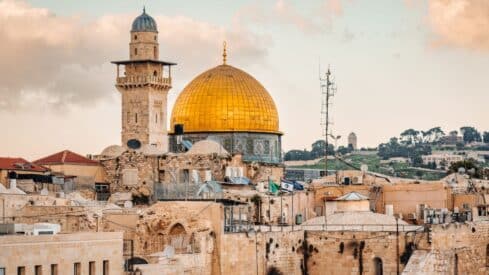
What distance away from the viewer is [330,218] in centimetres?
6700

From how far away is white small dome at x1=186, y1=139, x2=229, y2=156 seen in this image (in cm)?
7450

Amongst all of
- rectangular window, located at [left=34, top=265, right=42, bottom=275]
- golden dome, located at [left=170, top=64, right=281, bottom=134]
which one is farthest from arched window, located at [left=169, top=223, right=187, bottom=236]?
golden dome, located at [left=170, top=64, right=281, bottom=134]

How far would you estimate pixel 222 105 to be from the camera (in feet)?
260

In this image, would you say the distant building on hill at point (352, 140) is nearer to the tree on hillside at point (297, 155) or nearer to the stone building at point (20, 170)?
the tree on hillside at point (297, 155)

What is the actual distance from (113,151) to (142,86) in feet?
12.7

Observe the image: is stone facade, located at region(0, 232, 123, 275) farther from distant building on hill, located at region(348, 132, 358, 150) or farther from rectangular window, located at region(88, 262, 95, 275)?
distant building on hill, located at region(348, 132, 358, 150)

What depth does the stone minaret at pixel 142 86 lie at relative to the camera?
78.8 m

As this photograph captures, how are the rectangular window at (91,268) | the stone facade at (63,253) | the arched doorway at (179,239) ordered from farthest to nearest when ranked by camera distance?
the arched doorway at (179,239) → the rectangular window at (91,268) → the stone facade at (63,253)

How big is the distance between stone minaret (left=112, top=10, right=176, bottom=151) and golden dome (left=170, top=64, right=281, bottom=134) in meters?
1.26

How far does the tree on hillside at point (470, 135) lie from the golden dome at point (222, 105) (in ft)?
269

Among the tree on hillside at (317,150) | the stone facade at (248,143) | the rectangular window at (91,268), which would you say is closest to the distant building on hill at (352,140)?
the tree on hillside at (317,150)

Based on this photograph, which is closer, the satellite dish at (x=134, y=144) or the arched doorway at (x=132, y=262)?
the arched doorway at (x=132, y=262)

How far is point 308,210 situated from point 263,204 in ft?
16.2

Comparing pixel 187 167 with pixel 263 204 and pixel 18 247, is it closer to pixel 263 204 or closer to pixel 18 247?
pixel 263 204
